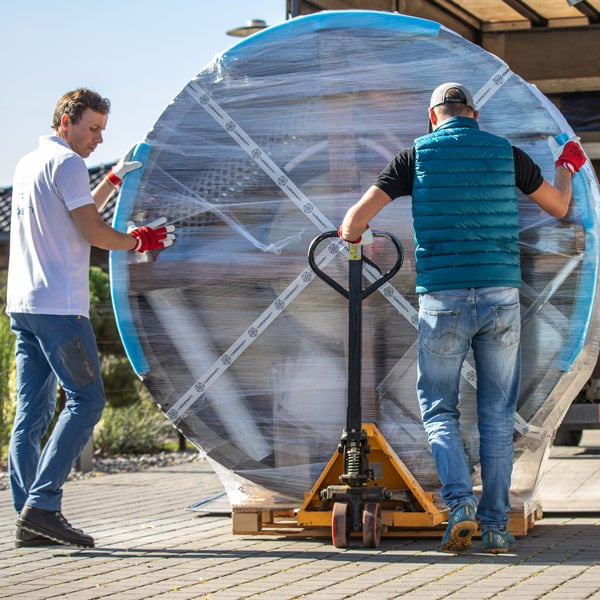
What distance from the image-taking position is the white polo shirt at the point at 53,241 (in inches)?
249

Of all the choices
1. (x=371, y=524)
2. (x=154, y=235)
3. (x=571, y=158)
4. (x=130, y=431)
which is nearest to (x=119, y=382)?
(x=130, y=431)

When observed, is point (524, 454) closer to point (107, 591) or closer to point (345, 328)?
point (345, 328)

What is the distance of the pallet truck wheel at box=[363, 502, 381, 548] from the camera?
6043 mm

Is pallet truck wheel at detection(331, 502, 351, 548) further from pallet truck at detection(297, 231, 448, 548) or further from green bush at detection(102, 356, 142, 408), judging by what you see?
green bush at detection(102, 356, 142, 408)

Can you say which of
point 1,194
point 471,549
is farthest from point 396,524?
point 1,194

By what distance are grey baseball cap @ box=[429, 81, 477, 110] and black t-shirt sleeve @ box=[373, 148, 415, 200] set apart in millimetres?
260

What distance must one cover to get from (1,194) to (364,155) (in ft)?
69.0

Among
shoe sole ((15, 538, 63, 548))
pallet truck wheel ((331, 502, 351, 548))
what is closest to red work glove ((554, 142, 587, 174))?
pallet truck wheel ((331, 502, 351, 548))

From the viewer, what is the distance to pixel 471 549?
6000mm

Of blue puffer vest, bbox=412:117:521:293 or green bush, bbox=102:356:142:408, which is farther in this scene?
green bush, bbox=102:356:142:408

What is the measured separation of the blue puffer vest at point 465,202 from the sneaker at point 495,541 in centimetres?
107

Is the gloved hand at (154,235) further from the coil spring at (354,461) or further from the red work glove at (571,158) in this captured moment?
the red work glove at (571,158)

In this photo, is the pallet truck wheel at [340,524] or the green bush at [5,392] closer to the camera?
the pallet truck wheel at [340,524]

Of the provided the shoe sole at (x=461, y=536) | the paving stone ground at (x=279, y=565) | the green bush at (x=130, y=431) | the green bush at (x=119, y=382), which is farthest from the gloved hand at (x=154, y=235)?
the green bush at (x=119, y=382)
